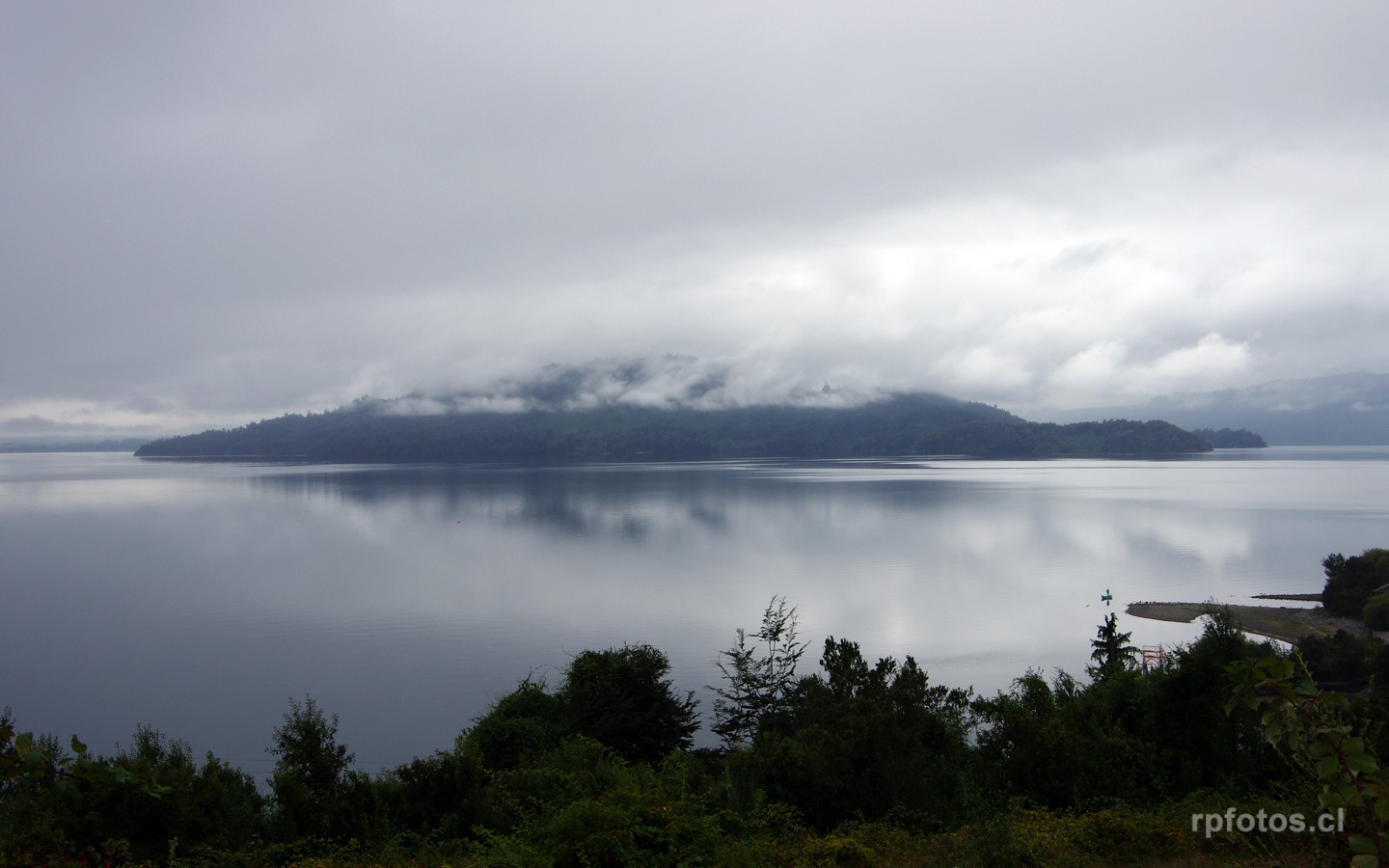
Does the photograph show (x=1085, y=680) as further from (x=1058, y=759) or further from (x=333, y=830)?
(x=333, y=830)

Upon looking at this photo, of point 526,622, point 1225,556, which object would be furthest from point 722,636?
point 1225,556

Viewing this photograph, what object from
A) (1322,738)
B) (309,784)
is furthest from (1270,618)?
(1322,738)

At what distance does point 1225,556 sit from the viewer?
170ft

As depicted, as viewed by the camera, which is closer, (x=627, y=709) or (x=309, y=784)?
(x=309, y=784)

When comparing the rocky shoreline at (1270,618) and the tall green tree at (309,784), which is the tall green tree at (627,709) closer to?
the tall green tree at (309,784)

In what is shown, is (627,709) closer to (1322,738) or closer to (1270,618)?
(1322,738)

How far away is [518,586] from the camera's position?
4219 cm

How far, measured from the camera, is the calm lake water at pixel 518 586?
84.2 ft

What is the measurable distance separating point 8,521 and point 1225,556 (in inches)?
3828

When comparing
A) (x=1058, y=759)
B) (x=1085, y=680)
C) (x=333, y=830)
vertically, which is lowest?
(x=1085, y=680)

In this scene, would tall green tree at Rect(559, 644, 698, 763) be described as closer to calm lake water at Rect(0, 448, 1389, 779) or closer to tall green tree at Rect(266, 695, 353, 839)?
calm lake water at Rect(0, 448, 1389, 779)

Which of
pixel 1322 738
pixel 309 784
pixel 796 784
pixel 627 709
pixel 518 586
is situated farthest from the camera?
pixel 518 586

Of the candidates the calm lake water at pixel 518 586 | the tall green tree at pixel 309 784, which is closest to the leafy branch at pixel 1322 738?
the tall green tree at pixel 309 784

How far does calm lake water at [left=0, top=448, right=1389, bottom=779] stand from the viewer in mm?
25672
